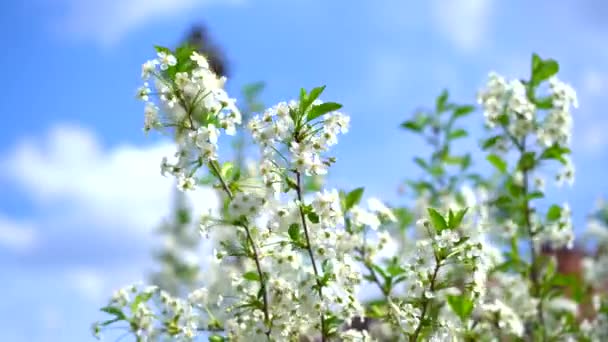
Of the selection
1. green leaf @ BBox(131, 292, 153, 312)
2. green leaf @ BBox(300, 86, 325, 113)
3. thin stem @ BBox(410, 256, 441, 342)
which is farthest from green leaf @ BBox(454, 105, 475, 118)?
green leaf @ BBox(300, 86, 325, 113)

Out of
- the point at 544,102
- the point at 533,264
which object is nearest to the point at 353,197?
the point at 544,102

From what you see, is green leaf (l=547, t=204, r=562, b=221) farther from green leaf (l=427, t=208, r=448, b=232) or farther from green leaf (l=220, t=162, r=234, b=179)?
green leaf (l=220, t=162, r=234, b=179)

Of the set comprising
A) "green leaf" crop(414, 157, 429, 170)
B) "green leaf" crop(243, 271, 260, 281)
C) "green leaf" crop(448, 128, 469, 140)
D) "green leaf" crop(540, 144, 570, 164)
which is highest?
"green leaf" crop(448, 128, 469, 140)

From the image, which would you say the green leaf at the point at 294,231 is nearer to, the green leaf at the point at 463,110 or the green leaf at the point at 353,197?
the green leaf at the point at 353,197

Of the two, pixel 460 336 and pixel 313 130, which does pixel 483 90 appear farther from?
pixel 313 130

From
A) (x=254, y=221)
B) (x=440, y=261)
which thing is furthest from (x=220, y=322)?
(x=440, y=261)

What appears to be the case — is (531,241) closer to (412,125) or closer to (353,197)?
(412,125)
